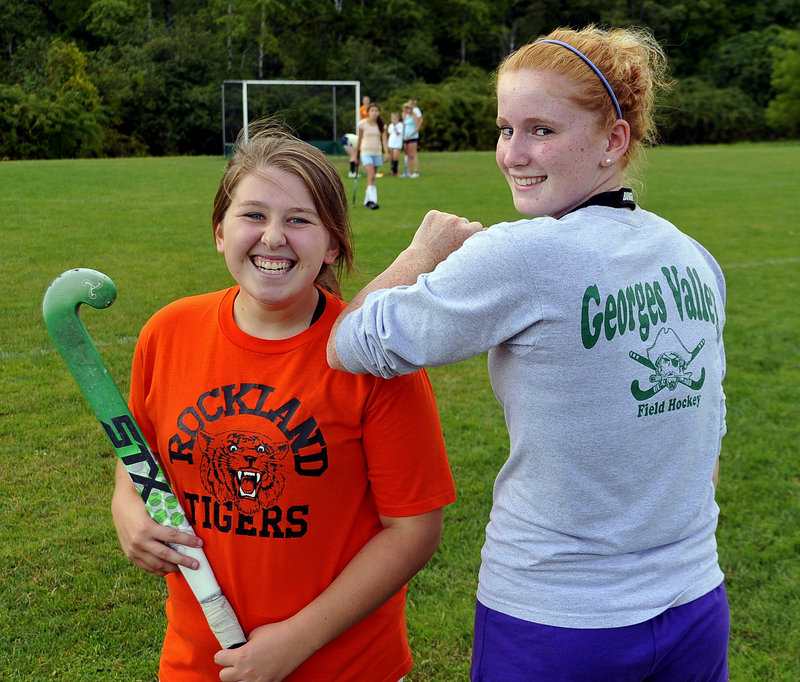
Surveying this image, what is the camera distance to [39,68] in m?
38.5

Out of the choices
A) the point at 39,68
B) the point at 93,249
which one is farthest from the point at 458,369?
the point at 39,68

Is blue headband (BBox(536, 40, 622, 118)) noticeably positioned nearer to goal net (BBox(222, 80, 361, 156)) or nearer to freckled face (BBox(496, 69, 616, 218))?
freckled face (BBox(496, 69, 616, 218))

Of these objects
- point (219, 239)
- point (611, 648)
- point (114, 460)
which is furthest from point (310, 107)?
point (611, 648)

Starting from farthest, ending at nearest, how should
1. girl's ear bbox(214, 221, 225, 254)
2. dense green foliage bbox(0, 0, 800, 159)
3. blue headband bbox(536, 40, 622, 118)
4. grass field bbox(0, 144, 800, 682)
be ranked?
dense green foliage bbox(0, 0, 800, 159), grass field bbox(0, 144, 800, 682), girl's ear bbox(214, 221, 225, 254), blue headband bbox(536, 40, 622, 118)

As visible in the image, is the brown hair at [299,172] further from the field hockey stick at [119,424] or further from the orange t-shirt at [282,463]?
the field hockey stick at [119,424]

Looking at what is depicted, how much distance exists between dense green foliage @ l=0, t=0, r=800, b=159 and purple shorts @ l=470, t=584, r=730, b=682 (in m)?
29.2

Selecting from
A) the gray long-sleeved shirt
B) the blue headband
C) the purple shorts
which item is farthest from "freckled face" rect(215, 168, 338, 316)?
the purple shorts

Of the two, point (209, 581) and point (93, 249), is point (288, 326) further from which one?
point (93, 249)

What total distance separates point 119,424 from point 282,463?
1.14 ft

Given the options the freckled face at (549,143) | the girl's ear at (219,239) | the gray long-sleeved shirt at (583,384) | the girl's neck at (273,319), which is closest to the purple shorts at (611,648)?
the gray long-sleeved shirt at (583,384)

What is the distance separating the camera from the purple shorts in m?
1.57

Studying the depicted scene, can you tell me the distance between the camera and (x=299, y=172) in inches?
70.2

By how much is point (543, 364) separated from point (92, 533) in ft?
10.2

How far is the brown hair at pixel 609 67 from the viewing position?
1.60 metres
